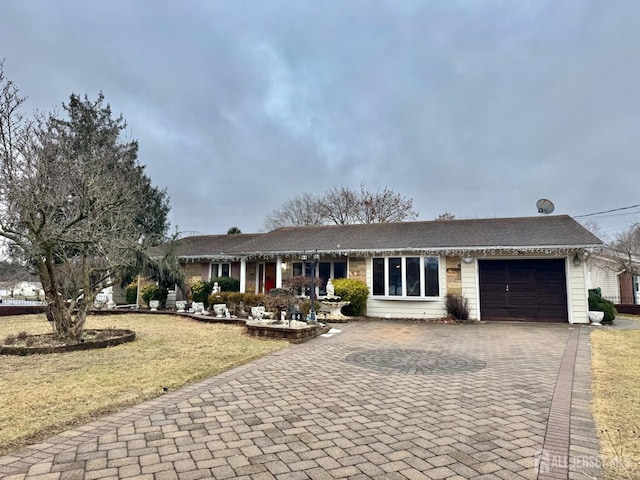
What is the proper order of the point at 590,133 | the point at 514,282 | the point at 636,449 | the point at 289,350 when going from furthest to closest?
the point at 590,133
the point at 514,282
the point at 289,350
the point at 636,449

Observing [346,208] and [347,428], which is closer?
[347,428]

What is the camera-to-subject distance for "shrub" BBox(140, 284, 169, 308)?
17.2m

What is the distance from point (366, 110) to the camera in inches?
713

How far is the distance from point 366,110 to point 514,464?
17.3 m

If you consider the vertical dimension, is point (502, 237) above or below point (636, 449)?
above

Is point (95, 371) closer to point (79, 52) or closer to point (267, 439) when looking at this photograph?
point (267, 439)

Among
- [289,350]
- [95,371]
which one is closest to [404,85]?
[289,350]

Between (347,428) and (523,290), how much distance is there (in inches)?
457

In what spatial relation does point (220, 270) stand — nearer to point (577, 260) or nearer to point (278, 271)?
point (278, 271)

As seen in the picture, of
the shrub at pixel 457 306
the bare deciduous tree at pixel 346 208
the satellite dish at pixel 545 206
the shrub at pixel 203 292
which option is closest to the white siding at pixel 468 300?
the shrub at pixel 457 306

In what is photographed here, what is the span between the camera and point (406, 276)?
1369 cm

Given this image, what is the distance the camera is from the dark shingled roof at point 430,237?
12594mm

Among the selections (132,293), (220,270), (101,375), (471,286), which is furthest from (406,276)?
(132,293)

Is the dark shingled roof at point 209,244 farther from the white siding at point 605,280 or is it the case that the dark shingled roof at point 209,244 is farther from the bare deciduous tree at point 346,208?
the white siding at point 605,280
